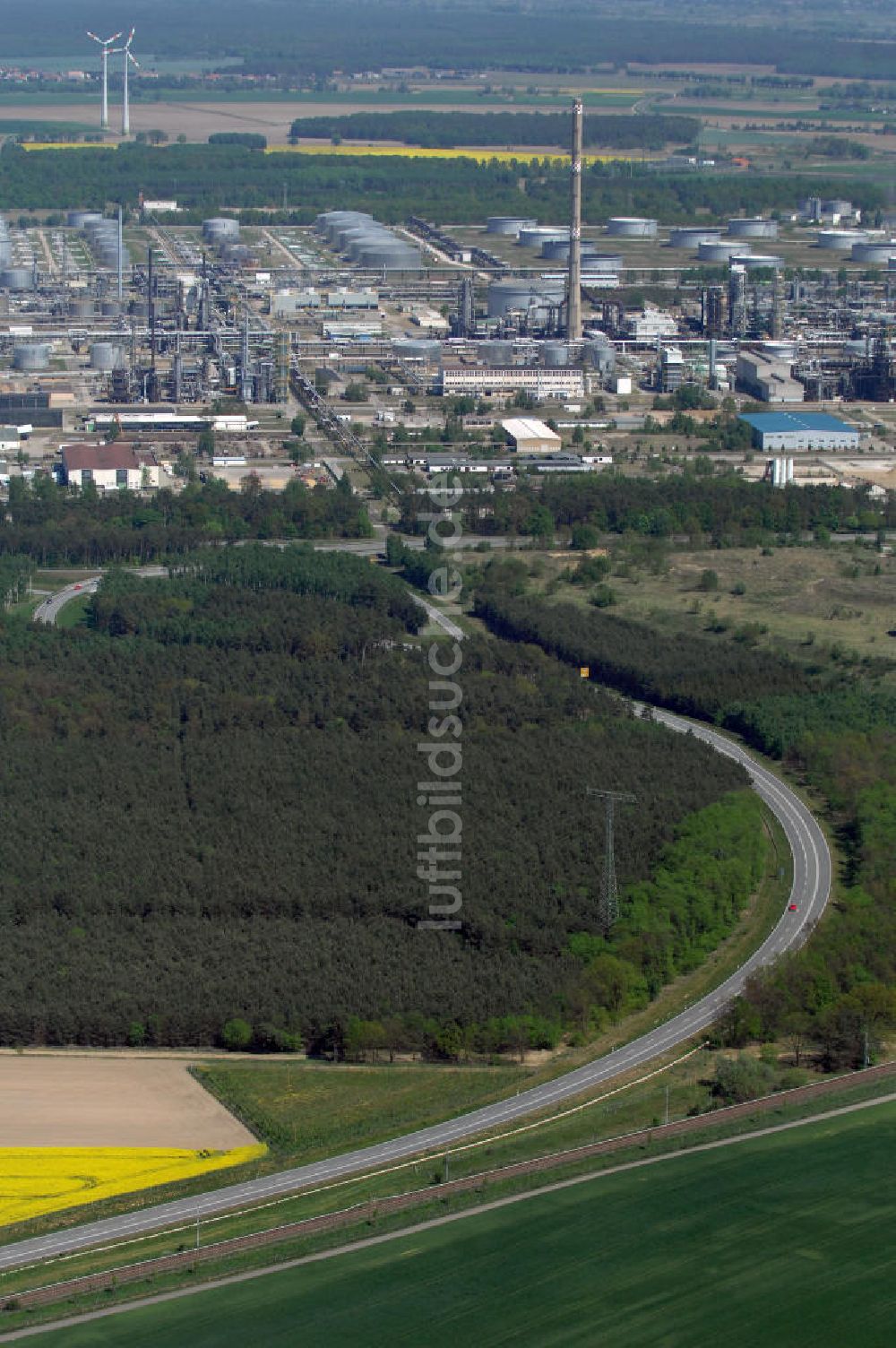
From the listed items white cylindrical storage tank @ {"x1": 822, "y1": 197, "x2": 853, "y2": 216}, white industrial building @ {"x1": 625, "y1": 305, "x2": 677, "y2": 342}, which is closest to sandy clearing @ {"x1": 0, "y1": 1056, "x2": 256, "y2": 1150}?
white industrial building @ {"x1": 625, "y1": 305, "x2": 677, "y2": 342}

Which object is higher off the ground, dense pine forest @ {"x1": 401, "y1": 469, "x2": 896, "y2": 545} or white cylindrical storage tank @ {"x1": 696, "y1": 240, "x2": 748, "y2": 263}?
white cylindrical storage tank @ {"x1": 696, "y1": 240, "x2": 748, "y2": 263}

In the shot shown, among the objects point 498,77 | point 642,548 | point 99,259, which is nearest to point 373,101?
point 498,77

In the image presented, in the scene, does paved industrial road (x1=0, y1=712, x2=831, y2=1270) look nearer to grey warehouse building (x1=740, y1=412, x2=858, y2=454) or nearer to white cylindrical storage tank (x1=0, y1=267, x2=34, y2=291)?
grey warehouse building (x1=740, y1=412, x2=858, y2=454)

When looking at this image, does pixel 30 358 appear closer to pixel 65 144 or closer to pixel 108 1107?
pixel 108 1107

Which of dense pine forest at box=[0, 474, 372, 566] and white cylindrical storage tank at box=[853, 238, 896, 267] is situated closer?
dense pine forest at box=[0, 474, 372, 566]

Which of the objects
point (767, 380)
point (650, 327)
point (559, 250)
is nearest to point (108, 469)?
point (767, 380)

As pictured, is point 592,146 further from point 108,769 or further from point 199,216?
point 108,769

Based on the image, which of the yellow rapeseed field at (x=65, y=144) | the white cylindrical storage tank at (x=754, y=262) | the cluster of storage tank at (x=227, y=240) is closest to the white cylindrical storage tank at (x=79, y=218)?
the cluster of storage tank at (x=227, y=240)

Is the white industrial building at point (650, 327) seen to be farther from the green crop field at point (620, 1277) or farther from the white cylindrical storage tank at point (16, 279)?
the green crop field at point (620, 1277)
